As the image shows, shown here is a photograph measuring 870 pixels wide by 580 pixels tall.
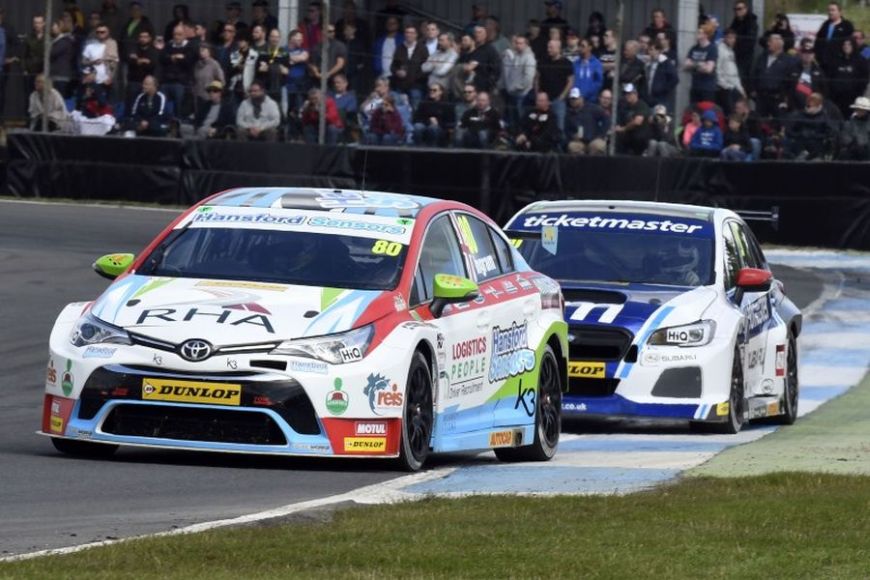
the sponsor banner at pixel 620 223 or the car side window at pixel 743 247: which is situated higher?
the sponsor banner at pixel 620 223

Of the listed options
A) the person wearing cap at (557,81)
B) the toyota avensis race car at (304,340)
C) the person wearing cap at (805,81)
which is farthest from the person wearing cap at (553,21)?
the toyota avensis race car at (304,340)

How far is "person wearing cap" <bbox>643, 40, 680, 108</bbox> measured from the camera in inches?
965

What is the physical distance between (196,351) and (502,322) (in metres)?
2.10

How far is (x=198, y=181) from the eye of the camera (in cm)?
Answer: 2598

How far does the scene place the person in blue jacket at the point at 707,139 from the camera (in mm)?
24859

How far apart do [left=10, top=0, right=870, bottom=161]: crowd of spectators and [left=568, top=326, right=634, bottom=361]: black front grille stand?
12.2m

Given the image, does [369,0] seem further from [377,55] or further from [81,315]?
[81,315]

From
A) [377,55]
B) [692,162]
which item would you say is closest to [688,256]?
[692,162]

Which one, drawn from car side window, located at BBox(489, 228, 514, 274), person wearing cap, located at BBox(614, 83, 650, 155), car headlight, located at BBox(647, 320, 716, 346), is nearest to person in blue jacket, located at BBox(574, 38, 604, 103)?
person wearing cap, located at BBox(614, 83, 650, 155)

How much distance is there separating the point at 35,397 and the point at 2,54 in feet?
54.8

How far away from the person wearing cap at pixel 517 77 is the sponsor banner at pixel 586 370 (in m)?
12.5

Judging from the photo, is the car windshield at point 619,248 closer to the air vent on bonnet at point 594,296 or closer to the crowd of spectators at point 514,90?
the air vent on bonnet at point 594,296

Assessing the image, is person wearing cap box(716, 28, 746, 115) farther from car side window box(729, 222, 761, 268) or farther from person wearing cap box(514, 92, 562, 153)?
car side window box(729, 222, 761, 268)

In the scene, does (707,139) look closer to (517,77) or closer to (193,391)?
(517,77)
